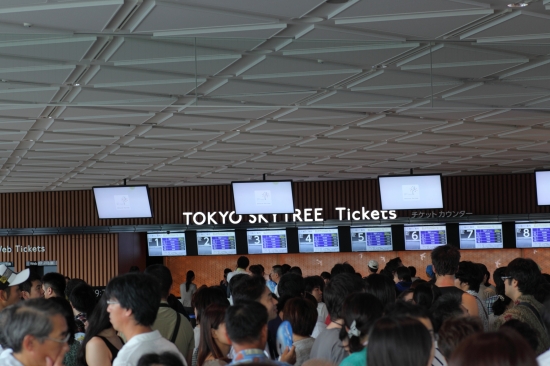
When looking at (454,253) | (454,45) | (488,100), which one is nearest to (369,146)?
(488,100)

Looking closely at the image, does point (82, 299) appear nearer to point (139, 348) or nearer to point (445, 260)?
point (139, 348)

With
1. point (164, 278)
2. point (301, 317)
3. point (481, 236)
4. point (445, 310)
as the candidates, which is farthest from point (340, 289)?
point (481, 236)

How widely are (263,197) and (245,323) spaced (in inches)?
442

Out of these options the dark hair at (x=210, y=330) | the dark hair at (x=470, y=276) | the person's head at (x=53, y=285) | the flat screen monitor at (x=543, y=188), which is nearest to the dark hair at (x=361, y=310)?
the dark hair at (x=210, y=330)

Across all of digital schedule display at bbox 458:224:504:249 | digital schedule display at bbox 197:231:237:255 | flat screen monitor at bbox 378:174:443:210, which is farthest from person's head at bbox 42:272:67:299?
digital schedule display at bbox 458:224:504:249

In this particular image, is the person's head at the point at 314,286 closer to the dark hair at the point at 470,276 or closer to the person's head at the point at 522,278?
the dark hair at the point at 470,276

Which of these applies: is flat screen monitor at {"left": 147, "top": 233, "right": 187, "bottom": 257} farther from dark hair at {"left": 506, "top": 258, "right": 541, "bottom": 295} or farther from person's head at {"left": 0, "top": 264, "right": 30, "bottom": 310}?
dark hair at {"left": 506, "top": 258, "right": 541, "bottom": 295}

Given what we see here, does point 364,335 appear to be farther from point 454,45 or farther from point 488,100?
point 488,100

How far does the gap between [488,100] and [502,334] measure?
22.4 feet

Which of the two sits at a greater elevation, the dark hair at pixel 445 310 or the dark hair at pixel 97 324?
the dark hair at pixel 97 324

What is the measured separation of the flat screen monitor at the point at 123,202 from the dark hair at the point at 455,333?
12.3m

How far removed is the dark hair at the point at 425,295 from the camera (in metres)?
5.18

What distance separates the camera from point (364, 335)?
3.47 meters

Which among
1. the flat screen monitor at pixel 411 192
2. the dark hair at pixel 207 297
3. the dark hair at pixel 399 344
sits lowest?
the dark hair at pixel 207 297
